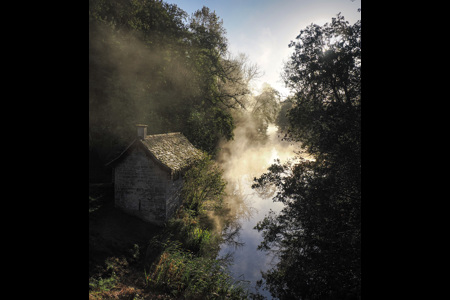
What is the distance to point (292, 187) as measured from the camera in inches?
263

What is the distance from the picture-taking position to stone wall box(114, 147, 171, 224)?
36.8 feet

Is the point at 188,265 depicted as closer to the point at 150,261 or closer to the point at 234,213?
the point at 150,261

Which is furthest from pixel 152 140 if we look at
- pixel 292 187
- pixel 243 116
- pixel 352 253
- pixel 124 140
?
pixel 243 116

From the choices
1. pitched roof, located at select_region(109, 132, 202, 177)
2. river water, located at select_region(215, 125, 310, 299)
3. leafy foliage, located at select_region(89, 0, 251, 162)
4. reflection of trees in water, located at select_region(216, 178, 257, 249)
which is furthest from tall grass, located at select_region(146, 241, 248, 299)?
leafy foliage, located at select_region(89, 0, 251, 162)

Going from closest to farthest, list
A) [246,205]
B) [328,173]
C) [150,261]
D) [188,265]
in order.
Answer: [328,173], [188,265], [150,261], [246,205]

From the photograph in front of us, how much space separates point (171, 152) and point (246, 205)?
9520 millimetres

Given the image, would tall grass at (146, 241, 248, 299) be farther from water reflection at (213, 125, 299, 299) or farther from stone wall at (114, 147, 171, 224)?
stone wall at (114, 147, 171, 224)

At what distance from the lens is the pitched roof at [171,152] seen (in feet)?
36.6

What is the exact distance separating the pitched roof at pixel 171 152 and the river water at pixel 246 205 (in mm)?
5508

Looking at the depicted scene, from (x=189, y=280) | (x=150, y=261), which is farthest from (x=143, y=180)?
(x=189, y=280)

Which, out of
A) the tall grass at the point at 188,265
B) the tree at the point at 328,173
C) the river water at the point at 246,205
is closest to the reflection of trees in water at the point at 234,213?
the river water at the point at 246,205

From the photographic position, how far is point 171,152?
13.0 meters

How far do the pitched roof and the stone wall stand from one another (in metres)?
0.40

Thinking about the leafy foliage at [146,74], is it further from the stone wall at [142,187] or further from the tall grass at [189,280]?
the tall grass at [189,280]
